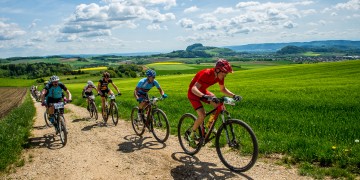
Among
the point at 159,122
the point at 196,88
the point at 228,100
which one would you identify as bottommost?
the point at 159,122

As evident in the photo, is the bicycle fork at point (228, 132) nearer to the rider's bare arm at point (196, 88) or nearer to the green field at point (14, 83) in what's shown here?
the rider's bare arm at point (196, 88)

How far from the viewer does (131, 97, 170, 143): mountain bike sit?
11023mm

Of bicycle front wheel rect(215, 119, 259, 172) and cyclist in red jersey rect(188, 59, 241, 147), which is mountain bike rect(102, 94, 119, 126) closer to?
cyclist in red jersey rect(188, 59, 241, 147)

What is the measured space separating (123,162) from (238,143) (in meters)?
3.63

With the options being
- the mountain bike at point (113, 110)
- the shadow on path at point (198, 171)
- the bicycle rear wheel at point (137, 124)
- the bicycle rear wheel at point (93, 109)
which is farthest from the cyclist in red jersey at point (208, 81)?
the bicycle rear wheel at point (93, 109)

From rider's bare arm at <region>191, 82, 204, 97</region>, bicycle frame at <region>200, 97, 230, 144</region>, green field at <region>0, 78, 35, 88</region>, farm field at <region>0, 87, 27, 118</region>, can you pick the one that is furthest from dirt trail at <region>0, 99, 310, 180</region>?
green field at <region>0, 78, 35, 88</region>

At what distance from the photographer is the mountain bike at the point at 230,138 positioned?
282 inches

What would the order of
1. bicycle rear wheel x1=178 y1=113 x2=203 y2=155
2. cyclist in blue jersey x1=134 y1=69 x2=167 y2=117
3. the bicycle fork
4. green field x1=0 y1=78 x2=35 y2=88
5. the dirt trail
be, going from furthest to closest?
green field x1=0 y1=78 x2=35 y2=88
cyclist in blue jersey x1=134 y1=69 x2=167 y2=117
bicycle rear wheel x1=178 y1=113 x2=203 y2=155
the bicycle fork
the dirt trail

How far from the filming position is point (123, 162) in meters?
8.75

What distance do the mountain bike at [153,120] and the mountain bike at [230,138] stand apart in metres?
1.77

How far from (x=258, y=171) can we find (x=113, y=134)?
754 cm

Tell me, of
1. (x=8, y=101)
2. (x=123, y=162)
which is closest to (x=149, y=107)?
(x=123, y=162)

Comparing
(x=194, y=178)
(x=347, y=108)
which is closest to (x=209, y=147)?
(x=194, y=178)

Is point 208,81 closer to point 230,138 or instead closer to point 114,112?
point 230,138
